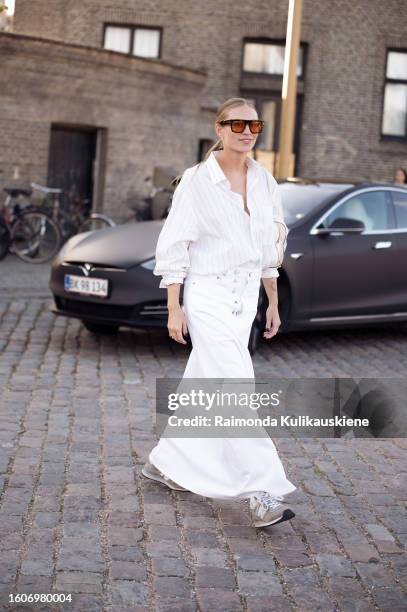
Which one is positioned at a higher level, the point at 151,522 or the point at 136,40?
the point at 136,40

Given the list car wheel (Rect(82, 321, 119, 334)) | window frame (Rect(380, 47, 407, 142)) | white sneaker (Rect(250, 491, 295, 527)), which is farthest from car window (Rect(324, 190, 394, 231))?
window frame (Rect(380, 47, 407, 142))

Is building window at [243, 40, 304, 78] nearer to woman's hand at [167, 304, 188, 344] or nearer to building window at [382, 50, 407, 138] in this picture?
building window at [382, 50, 407, 138]

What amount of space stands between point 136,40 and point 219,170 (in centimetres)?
2441

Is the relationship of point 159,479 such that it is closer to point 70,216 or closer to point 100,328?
point 100,328

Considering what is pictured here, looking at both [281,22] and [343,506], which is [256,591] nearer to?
[343,506]

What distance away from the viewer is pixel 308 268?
32.1 ft

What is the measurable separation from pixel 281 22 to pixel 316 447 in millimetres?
23308

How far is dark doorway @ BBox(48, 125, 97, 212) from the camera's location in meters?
20.9

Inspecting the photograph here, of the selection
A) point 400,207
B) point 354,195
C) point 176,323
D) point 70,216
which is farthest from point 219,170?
point 70,216

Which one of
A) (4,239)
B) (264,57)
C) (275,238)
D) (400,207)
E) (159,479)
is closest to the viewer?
(275,238)

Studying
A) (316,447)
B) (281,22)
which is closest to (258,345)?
(316,447)

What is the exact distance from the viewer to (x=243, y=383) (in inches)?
192

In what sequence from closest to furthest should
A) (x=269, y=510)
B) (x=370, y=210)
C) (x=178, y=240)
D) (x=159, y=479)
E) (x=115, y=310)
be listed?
(x=269, y=510) → (x=178, y=240) → (x=159, y=479) → (x=115, y=310) → (x=370, y=210)

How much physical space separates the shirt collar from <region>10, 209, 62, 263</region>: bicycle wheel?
1214 cm
